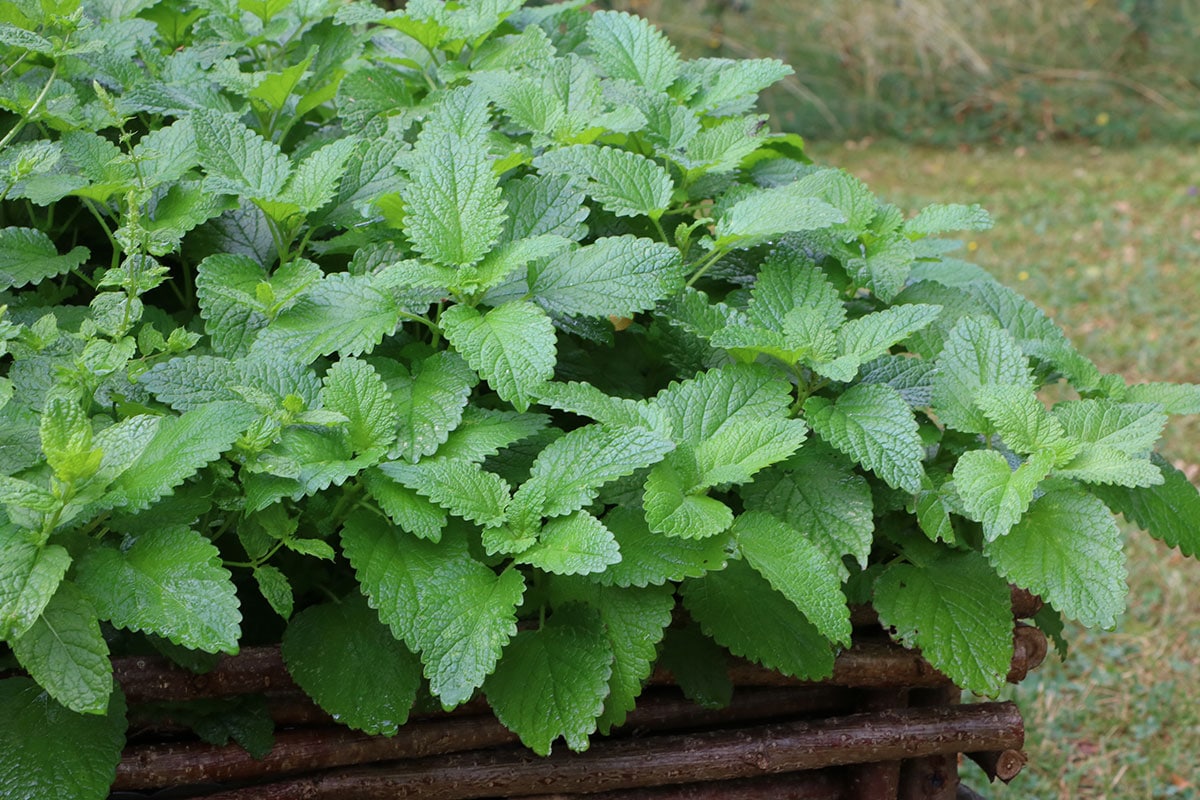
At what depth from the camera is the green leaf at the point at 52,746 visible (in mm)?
1104

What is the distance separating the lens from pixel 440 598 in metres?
1.11

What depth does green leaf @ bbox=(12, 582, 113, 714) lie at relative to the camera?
0.99 m

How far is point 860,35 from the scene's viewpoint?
8.10 metres

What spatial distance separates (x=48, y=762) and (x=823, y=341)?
826mm

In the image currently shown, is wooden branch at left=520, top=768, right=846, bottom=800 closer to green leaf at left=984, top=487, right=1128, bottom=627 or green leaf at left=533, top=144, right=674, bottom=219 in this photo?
green leaf at left=984, top=487, right=1128, bottom=627

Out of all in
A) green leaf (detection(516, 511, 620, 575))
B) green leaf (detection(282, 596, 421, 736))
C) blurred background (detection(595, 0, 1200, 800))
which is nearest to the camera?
green leaf (detection(516, 511, 620, 575))

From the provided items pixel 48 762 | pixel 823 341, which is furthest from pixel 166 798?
pixel 823 341

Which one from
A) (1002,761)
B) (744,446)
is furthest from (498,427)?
(1002,761)

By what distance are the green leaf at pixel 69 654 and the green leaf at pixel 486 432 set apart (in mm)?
343

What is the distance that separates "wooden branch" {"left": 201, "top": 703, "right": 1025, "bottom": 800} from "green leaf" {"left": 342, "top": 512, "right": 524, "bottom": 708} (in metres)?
0.19

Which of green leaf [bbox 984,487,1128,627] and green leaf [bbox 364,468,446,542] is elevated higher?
green leaf [bbox 364,468,446,542]

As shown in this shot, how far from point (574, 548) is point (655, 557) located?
98mm

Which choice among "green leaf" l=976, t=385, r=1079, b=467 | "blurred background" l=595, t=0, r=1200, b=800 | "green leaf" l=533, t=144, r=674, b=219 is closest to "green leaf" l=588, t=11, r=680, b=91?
"green leaf" l=533, t=144, r=674, b=219

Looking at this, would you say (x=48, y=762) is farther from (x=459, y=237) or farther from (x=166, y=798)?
(x=459, y=237)
